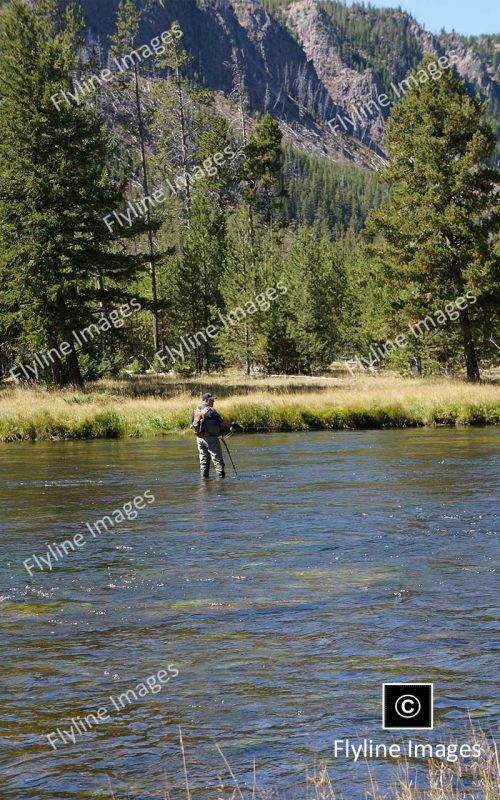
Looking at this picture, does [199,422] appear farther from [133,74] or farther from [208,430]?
[133,74]

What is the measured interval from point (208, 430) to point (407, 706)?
13.6 metres

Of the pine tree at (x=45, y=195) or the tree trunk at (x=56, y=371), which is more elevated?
the pine tree at (x=45, y=195)

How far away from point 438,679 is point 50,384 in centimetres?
3777

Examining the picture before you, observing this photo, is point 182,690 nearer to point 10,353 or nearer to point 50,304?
point 50,304

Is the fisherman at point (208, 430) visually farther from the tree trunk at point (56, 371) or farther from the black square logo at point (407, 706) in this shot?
the tree trunk at point (56, 371)

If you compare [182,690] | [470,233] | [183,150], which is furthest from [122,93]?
[182,690]

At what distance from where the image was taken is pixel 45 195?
41938 millimetres

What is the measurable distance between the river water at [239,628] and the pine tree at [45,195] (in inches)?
925

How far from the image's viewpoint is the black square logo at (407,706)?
704cm

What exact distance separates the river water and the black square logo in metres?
0.11

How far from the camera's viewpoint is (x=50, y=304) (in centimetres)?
4166

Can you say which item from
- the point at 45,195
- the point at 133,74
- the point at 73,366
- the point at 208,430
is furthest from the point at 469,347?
the point at 133,74

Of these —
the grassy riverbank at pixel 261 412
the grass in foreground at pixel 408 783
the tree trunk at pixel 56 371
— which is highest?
the tree trunk at pixel 56 371

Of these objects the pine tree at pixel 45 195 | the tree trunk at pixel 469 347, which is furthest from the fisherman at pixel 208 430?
the tree trunk at pixel 469 347
